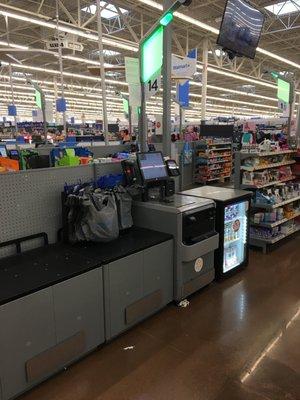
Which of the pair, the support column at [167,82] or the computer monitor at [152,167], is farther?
the support column at [167,82]

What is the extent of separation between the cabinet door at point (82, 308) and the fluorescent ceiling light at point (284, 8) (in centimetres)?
1039

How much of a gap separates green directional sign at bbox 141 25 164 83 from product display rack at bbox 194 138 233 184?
740 cm

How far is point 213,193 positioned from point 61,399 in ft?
8.90

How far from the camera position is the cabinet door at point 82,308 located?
7.66 ft

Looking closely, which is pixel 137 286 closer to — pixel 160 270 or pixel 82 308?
pixel 160 270

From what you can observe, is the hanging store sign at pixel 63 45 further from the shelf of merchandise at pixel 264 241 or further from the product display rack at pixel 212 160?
the shelf of merchandise at pixel 264 241

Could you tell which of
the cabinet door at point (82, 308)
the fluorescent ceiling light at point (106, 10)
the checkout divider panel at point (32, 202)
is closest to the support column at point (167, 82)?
the checkout divider panel at point (32, 202)

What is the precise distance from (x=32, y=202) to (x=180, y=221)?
135 cm

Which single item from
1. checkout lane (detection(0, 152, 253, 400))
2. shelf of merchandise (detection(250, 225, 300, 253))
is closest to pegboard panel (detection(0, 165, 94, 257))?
checkout lane (detection(0, 152, 253, 400))

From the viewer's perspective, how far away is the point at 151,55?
3.75m

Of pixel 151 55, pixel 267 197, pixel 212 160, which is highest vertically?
pixel 151 55

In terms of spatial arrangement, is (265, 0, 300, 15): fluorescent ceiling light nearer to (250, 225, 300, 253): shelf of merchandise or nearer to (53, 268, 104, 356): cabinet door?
(250, 225, 300, 253): shelf of merchandise

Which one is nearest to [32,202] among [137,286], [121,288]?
[121,288]

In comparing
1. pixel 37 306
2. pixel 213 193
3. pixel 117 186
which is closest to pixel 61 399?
pixel 37 306
